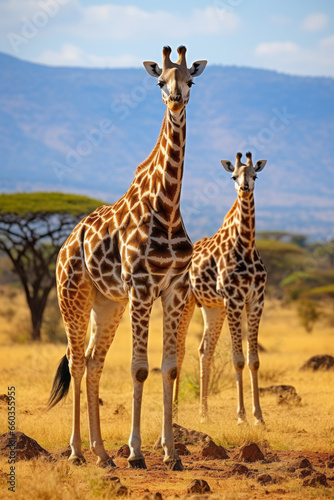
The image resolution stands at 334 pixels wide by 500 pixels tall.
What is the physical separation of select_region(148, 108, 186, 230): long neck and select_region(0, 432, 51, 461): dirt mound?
256 centimetres

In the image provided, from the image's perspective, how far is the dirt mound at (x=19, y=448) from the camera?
23.2 ft

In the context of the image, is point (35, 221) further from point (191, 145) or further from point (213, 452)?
point (191, 145)

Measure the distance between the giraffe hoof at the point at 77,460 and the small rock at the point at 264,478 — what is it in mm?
1840

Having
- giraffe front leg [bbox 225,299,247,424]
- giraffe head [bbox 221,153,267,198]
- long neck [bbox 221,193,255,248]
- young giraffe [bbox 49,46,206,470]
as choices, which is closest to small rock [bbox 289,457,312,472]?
young giraffe [bbox 49,46,206,470]

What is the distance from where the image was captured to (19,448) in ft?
23.4

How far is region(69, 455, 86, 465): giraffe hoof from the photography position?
7228 millimetres

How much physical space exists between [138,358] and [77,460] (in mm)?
1309

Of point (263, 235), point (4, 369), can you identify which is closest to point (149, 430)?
point (4, 369)

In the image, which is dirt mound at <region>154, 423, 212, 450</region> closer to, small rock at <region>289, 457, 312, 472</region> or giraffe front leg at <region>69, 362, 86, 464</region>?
giraffe front leg at <region>69, 362, 86, 464</region>

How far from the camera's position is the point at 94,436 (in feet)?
24.1

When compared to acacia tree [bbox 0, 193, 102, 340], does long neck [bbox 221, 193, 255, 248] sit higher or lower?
lower

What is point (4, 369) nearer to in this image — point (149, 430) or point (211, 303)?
point (211, 303)

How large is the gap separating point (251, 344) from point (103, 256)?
346 centimetres

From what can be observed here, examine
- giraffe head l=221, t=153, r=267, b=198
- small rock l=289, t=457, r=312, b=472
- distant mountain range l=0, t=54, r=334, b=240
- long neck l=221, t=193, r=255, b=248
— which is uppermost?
distant mountain range l=0, t=54, r=334, b=240
